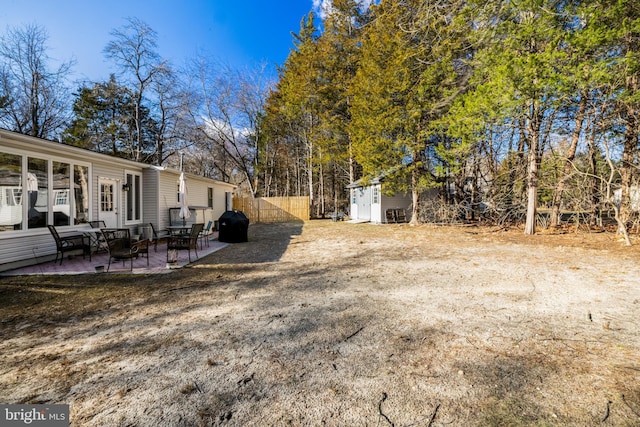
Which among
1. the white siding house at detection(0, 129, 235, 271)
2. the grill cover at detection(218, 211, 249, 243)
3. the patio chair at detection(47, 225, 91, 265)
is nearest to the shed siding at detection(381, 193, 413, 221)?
the grill cover at detection(218, 211, 249, 243)

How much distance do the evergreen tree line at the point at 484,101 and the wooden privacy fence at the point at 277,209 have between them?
304cm

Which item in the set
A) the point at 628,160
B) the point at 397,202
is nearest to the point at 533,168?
the point at 628,160

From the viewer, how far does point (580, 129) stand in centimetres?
977

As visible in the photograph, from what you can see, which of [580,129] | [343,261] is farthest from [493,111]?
[343,261]

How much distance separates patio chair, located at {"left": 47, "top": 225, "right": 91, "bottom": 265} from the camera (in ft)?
20.7

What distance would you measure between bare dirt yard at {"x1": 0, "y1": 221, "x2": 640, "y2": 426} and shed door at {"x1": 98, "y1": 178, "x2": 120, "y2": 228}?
3.52 metres

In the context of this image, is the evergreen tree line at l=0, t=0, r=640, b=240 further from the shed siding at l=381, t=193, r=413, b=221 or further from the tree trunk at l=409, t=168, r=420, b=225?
the shed siding at l=381, t=193, r=413, b=221

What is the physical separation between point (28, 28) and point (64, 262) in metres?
18.5

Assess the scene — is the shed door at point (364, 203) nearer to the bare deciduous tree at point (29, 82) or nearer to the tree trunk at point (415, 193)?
the tree trunk at point (415, 193)

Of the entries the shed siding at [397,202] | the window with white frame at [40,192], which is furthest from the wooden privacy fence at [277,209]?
the window with white frame at [40,192]

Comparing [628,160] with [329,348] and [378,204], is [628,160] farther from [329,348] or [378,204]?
[329,348]

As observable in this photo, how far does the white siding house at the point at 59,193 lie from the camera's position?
19.1 ft

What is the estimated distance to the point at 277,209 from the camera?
848 inches

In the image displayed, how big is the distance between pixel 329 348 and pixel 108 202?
29.9 feet
